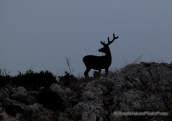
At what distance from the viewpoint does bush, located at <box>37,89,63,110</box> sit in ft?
A: 27.3

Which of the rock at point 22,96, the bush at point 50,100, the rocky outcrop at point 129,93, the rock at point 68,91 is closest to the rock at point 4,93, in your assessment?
the rock at point 22,96

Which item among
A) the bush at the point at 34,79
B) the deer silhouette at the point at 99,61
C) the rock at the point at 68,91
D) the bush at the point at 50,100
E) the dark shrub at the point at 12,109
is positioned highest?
the deer silhouette at the point at 99,61

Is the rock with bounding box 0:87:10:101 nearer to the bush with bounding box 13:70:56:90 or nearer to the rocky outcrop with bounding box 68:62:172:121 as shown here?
the bush with bounding box 13:70:56:90

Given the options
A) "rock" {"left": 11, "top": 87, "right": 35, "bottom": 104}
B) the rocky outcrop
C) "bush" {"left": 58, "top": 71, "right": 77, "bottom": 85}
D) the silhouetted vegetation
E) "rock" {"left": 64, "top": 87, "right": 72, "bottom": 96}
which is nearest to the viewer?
the rocky outcrop

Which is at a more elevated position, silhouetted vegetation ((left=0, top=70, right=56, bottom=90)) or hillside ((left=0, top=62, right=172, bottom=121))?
silhouetted vegetation ((left=0, top=70, right=56, bottom=90))

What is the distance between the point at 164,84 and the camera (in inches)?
367

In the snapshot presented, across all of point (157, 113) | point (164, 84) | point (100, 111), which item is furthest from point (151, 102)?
point (100, 111)

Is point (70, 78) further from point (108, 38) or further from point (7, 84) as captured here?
point (108, 38)

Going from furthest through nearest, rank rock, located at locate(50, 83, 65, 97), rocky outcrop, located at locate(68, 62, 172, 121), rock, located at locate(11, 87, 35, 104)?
rock, located at locate(50, 83, 65, 97)
rock, located at locate(11, 87, 35, 104)
rocky outcrop, located at locate(68, 62, 172, 121)

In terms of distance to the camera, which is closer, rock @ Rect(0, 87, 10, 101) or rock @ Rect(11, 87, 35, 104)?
rock @ Rect(0, 87, 10, 101)

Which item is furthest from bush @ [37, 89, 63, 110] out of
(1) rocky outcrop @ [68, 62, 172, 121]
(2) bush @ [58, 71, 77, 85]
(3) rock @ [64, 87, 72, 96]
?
(2) bush @ [58, 71, 77, 85]

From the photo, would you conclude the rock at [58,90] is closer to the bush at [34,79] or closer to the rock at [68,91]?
the rock at [68,91]

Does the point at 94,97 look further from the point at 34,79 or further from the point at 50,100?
the point at 34,79

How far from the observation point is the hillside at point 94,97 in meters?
7.27
